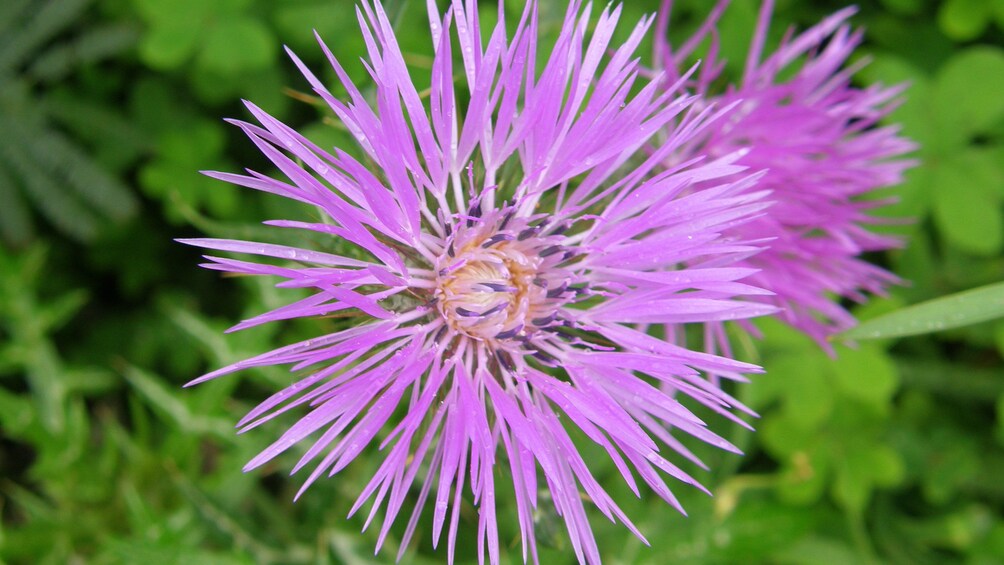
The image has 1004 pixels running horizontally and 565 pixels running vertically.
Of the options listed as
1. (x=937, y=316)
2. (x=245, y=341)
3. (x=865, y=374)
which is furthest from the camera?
(x=865, y=374)

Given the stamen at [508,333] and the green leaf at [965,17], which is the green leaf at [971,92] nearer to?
the green leaf at [965,17]

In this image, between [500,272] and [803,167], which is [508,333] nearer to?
[500,272]

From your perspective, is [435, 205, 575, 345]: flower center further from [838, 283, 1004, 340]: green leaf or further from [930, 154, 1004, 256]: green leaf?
[930, 154, 1004, 256]: green leaf

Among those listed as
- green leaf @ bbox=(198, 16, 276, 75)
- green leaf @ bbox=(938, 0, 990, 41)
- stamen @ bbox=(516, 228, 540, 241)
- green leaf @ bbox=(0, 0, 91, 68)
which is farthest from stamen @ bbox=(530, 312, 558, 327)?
green leaf @ bbox=(938, 0, 990, 41)

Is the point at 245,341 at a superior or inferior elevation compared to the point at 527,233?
inferior

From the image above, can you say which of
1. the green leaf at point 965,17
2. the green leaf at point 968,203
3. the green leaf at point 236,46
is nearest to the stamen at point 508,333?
the green leaf at point 236,46

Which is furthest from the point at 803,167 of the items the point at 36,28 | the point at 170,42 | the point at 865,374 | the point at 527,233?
the point at 36,28

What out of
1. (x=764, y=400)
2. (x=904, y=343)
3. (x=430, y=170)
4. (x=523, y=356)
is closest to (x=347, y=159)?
(x=430, y=170)

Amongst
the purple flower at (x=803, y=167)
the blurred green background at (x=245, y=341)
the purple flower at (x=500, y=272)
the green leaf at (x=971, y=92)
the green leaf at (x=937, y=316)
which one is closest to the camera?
the purple flower at (x=500, y=272)
